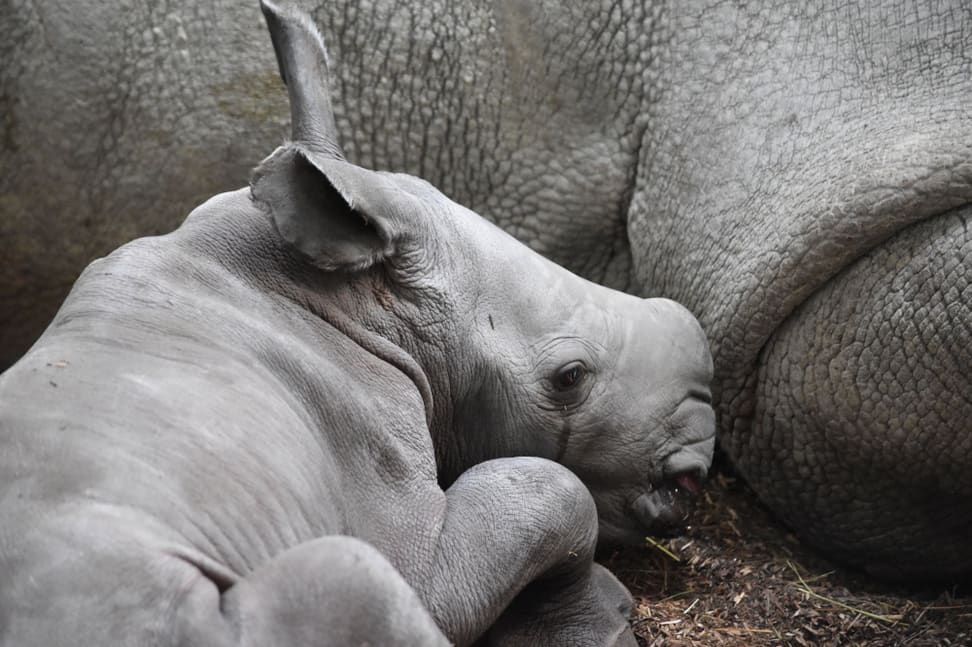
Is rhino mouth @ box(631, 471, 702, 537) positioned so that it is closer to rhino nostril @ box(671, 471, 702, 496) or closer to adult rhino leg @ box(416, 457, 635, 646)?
rhino nostril @ box(671, 471, 702, 496)

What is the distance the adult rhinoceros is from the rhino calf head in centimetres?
42

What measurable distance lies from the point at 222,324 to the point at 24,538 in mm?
713

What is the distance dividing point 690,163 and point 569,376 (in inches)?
41.1

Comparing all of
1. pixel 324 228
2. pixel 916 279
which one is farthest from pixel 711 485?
pixel 324 228

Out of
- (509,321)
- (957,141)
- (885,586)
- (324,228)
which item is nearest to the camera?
(324,228)

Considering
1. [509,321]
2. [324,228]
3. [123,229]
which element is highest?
[324,228]

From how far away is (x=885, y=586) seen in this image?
153 inches

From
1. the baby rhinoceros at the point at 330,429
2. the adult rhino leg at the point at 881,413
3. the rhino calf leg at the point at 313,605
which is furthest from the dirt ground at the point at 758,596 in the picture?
the rhino calf leg at the point at 313,605


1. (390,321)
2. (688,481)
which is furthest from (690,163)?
(390,321)

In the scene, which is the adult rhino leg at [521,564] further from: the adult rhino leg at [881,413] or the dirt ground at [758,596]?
the adult rhino leg at [881,413]

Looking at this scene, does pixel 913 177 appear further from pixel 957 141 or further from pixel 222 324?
pixel 222 324

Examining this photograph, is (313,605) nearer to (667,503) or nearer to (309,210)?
(309,210)

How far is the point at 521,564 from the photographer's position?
2.81 metres

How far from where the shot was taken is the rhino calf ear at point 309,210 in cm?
286
